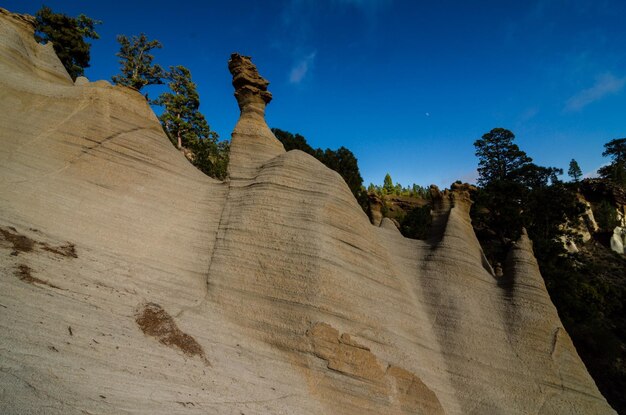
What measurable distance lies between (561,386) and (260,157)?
7609 millimetres

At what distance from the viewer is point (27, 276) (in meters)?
4.25

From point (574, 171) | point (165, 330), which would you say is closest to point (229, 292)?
point (165, 330)

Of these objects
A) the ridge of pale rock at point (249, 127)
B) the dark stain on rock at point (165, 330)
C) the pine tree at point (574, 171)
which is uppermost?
the pine tree at point (574, 171)

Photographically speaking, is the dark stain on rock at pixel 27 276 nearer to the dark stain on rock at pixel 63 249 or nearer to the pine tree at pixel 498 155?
the dark stain on rock at pixel 63 249

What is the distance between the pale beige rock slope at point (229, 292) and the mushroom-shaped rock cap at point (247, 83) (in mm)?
689

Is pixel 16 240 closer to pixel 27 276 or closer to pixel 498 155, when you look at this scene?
pixel 27 276

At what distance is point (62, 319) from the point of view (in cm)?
372

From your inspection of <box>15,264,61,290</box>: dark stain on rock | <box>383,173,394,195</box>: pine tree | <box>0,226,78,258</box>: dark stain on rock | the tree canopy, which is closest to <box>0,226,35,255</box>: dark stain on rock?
<box>0,226,78,258</box>: dark stain on rock

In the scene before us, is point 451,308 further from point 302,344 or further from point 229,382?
point 229,382

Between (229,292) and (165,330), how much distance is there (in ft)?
4.58

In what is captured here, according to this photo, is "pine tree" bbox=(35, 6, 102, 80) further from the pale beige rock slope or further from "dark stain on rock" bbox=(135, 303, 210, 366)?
"dark stain on rock" bbox=(135, 303, 210, 366)

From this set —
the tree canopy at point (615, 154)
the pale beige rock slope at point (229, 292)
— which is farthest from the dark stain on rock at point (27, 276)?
the tree canopy at point (615, 154)

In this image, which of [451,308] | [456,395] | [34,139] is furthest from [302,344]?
[34,139]

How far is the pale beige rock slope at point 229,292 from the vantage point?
146 inches
